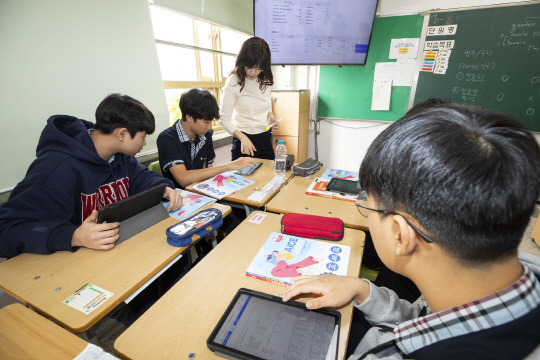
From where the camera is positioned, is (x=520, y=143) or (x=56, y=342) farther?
(x=56, y=342)

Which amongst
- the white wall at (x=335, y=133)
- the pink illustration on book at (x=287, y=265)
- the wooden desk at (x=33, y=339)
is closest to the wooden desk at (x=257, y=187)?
the pink illustration on book at (x=287, y=265)

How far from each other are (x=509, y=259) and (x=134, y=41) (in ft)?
8.16

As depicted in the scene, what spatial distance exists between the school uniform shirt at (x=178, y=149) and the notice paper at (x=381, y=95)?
2351 mm

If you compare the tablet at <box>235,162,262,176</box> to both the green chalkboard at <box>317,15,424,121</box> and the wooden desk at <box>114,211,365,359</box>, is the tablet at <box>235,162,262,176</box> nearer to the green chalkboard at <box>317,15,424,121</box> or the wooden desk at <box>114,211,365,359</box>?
the wooden desk at <box>114,211,365,359</box>

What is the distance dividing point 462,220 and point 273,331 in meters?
0.51

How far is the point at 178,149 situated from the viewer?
70.7 inches

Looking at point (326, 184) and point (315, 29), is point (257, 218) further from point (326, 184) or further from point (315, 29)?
point (315, 29)

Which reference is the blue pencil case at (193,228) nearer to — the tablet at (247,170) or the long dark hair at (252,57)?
the tablet at (247,170)

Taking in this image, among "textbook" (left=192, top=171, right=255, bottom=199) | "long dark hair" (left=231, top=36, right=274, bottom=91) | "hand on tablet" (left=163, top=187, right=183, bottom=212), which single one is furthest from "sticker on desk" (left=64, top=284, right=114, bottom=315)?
"long dark hair" (left=231, top=36, right=274, bottom=91)

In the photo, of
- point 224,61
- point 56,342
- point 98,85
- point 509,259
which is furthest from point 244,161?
point 224,61

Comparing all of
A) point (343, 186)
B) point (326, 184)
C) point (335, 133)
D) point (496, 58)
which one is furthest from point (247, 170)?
point (496, 58)

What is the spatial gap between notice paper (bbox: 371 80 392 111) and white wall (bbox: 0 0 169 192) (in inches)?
104

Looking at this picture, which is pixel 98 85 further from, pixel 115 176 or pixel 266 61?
pixel 266 61

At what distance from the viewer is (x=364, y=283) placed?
77 cm
